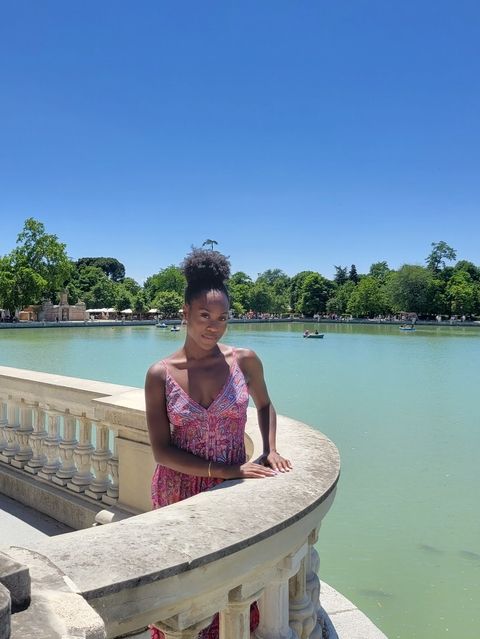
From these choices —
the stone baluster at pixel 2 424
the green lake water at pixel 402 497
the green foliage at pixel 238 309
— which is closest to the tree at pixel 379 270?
the green foliage at pixel 238 309

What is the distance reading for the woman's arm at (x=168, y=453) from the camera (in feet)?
7.00

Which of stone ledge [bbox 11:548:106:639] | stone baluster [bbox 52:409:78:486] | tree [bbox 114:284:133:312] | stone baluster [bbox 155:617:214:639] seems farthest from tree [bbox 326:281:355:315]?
stone ledge [bbox 11:548:106:639]

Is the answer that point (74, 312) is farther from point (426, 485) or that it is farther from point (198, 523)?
point (198, 523)

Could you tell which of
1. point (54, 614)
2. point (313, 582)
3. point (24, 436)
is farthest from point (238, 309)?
point (54, 614)

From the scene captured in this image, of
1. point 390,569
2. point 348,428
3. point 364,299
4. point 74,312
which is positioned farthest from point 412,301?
point 390,569

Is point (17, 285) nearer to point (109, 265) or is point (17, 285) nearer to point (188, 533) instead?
point (109, 265)

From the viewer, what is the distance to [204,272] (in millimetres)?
2357

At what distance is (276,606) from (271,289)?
112726mm

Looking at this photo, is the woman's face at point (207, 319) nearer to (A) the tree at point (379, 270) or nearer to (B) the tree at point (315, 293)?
(B) the tree at point (315, 293)

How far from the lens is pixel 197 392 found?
226cm

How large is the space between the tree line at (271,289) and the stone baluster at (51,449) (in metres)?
66.9

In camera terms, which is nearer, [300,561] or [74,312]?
[300,561]

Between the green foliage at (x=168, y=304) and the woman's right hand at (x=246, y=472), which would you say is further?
the green foliage at (x=168, y=304)

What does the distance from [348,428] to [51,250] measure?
212 ft
